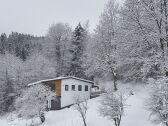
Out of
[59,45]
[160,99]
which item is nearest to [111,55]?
[160,99]

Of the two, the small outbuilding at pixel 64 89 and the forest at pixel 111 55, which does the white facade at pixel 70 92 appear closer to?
the small outbuilding at pixel 64 89

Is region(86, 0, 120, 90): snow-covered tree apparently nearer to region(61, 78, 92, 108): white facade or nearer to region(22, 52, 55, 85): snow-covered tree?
region(61, 78, 92, 108): white facade

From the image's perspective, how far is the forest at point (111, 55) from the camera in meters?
22.5

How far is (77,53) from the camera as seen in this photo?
55.4 meters

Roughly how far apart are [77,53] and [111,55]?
63.3ft

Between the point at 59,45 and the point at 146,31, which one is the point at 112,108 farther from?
the point at 59,45

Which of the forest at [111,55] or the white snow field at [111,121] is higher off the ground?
the forest at [111,55]

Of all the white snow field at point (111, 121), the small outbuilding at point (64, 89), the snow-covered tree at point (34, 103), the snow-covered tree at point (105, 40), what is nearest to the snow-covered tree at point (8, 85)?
the small outbuilding at point (64, 89)

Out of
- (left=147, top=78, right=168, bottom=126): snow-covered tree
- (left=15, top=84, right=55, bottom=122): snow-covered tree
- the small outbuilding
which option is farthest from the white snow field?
(left=147, top=78, right=168, bottom=126): snow-covered tree

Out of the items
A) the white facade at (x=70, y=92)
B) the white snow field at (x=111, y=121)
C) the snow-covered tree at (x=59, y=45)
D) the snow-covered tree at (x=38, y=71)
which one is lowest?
the white snow field at (x=111, y=121)

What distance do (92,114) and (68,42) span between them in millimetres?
31140

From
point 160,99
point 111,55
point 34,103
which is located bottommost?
point 34,103

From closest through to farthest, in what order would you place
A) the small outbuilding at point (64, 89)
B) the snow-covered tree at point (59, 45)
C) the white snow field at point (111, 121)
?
the white snow field at point (111, 121) < the small outbuilding at point (64, 89) < the snow-covered tree at point (59, 45)

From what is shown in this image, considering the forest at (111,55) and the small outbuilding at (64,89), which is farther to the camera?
the small outbuilding at (64,89)
